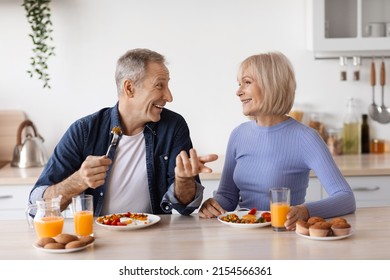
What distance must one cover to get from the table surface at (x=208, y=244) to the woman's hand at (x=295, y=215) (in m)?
0.04

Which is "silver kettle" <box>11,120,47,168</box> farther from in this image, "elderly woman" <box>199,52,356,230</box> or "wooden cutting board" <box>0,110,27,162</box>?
"elderly woman" <box>199,52,356,230</box>

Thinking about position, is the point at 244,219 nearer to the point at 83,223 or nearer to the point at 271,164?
the point at 271,164

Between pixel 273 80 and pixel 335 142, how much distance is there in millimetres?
1565

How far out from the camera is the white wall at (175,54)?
392 centimetres

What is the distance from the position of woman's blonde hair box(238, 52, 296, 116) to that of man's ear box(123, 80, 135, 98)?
455 mm

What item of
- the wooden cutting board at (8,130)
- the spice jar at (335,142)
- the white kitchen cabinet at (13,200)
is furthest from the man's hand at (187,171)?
the wooden cutting board at (8,130)

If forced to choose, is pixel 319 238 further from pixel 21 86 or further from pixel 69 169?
pixel 21 86

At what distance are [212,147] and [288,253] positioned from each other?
223cm

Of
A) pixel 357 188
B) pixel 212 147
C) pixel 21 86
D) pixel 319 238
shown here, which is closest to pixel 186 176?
pixel 319 238

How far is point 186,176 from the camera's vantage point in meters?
2.23

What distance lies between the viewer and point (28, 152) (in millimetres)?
3750

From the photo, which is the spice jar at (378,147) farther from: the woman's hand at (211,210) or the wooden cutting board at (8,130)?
the wooden cutting board at (8,130)

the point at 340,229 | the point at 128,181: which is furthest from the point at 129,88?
the point at 340,229

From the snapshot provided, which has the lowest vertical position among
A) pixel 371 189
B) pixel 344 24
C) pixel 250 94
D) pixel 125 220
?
pixel 371 189
